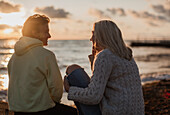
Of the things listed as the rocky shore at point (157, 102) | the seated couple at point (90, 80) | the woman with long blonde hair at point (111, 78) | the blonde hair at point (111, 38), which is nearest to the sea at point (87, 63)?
the rocky shore at point (157, 102)

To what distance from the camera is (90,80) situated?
7.29 ft

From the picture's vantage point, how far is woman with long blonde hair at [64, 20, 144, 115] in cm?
218

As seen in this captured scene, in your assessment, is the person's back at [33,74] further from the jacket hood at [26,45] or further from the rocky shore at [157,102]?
the rocky shore at [157,102]

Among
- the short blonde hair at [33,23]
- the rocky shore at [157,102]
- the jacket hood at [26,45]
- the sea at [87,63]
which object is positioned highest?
the short blonde hair at [33,23]

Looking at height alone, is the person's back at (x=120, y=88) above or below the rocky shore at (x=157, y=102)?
above

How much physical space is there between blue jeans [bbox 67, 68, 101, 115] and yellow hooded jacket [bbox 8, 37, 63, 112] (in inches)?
7.9

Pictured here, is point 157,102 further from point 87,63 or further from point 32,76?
point 87,63

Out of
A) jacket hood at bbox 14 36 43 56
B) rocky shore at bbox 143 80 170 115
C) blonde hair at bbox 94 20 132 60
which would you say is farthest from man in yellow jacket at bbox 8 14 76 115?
rocky shore at bbox 143 80 170 115

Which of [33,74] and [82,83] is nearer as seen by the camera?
[33,74]

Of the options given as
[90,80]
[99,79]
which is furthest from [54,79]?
[99,79]

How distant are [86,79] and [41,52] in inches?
24.1

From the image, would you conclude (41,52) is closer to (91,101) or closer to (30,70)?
(30,70)

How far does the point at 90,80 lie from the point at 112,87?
0.83 feet

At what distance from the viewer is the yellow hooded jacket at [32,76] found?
2227 mm
